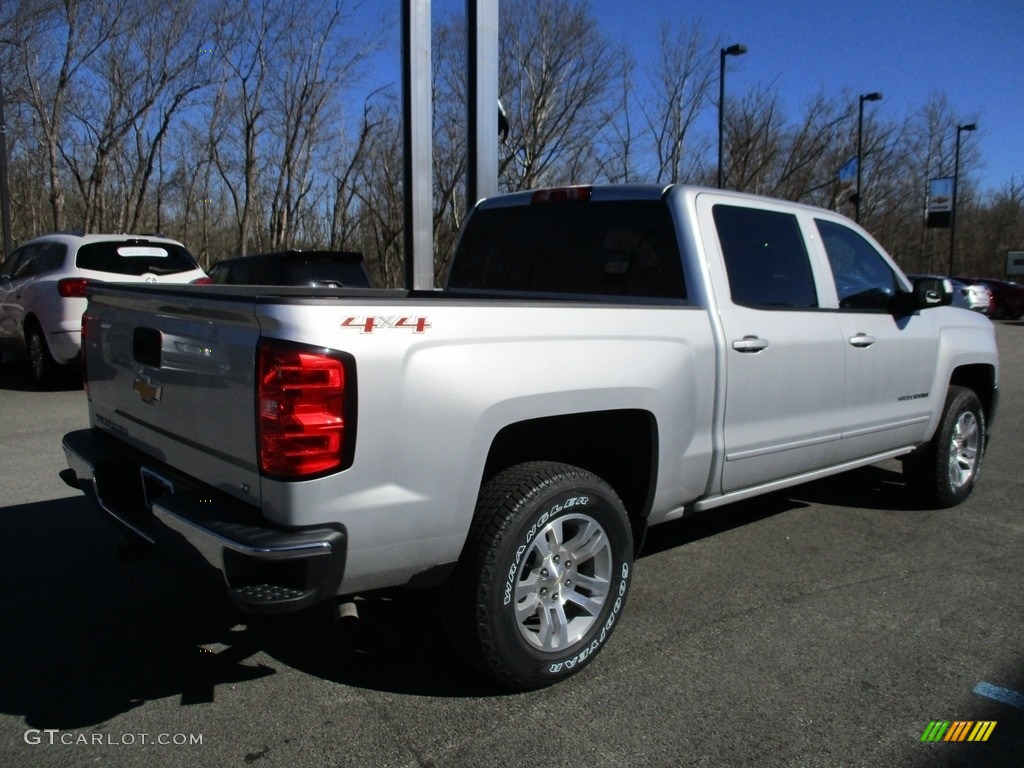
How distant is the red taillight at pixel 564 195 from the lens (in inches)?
171

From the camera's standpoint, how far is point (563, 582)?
10.5 feet

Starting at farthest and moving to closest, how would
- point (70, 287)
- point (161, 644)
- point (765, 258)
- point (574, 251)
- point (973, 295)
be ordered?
point (973, 295)
point (70, 287)
point (574, 251)
point (765, 258)
point (161, 644)

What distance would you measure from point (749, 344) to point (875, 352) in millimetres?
1262

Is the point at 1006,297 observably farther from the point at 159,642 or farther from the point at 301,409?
the point at 301,409

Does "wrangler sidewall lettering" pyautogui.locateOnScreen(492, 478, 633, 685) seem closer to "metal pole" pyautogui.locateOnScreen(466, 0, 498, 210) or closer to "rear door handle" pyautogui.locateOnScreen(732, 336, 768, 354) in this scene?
"rear door handle" pyautogui.locateOnScreen(732, 336, 768, 354)

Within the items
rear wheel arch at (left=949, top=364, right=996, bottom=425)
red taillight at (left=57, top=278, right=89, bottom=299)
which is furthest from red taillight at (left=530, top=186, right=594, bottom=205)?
red taillight at (left=57, top=278, right=89, bottom=299)

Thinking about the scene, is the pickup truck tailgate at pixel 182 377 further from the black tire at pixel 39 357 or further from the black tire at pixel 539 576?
the black tire at pixel 39 357

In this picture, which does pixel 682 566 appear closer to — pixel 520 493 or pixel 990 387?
pixel 520 493

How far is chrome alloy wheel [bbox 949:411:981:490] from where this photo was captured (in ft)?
18.4

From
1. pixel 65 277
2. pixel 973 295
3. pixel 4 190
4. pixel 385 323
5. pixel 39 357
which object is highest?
pixel 4 190

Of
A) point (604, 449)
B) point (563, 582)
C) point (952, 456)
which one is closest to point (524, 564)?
point (563, 582)

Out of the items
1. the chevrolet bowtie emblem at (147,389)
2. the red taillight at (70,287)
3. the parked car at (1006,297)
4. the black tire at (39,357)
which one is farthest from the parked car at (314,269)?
the parked car at (1006,297)

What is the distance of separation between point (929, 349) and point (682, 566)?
215cm

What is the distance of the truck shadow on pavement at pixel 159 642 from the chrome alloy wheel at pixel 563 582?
29cm
